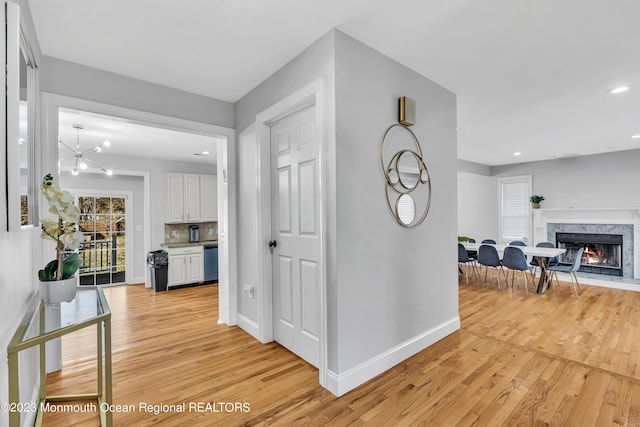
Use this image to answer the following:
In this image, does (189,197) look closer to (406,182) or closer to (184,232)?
(184,232)

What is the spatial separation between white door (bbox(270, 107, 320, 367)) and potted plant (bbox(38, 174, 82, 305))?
1.50m

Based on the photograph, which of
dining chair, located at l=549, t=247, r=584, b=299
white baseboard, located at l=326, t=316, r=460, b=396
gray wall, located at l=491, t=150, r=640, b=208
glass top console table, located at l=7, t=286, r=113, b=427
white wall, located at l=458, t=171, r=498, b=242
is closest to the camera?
glass top console table, located at l=7, t=286, r=113, b=427

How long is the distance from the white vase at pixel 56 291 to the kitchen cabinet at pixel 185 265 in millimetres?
4006

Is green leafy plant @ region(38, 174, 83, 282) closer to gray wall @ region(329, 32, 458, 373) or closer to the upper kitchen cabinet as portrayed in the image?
gray wall @ region(329, 32, 458, 373)

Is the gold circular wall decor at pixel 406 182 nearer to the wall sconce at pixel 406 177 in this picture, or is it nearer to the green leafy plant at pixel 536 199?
the wall sconce at pixel 406 177

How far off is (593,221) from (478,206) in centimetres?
222

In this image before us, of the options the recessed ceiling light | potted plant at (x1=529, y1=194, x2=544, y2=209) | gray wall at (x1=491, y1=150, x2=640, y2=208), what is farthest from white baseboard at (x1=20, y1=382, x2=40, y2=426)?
gray wall at (x1=491, y1=150, x2=640, y2=208)

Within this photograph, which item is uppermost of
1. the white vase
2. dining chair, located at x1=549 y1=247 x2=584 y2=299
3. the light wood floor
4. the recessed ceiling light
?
the recessed ceiling light

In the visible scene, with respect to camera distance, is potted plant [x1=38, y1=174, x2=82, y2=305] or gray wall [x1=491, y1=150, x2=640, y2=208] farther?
gray wall [x1=491, y1=150, x2=640, y2=208]

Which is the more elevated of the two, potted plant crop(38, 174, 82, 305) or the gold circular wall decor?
the gold circular wall decor

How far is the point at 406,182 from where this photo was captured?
8.71 ft

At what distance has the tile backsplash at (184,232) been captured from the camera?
6.09m

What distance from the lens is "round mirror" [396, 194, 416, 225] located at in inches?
101

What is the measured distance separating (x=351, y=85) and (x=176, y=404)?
248 centimetres
